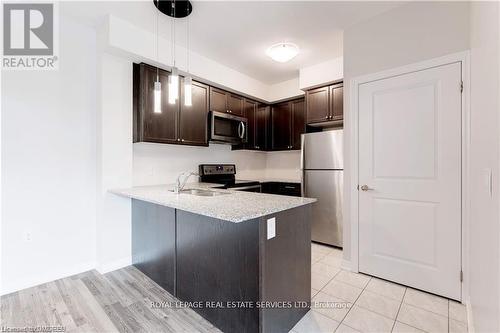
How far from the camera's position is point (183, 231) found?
1943 millimetres

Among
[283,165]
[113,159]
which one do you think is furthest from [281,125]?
[113,159]

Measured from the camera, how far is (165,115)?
2877 millimetres

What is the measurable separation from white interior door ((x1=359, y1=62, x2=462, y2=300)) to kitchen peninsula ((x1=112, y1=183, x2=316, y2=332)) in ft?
3.33

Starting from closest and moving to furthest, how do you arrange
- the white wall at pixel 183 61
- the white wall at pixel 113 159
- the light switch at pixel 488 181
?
the light switch at pixel 488 181, the white wall at pixel 183 61, the white wall at pixel 113 159

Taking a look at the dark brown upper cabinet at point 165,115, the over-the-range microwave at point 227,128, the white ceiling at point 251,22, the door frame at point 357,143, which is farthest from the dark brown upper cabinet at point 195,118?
the door frame at point 357,143

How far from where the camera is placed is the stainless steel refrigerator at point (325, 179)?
311 centimetres

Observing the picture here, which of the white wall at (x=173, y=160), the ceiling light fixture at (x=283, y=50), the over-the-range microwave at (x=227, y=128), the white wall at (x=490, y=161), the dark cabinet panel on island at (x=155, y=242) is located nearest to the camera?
the white wall at (x=490, y=161)

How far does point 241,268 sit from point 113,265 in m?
1.87

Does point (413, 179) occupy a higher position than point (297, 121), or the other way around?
point (297, 121)

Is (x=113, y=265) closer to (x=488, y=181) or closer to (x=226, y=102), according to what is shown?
(x=226, y=102)

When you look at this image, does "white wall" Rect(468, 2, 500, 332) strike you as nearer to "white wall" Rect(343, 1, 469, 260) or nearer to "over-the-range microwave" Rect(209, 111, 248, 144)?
"white wall" Rect(343, 1, 469, 260)

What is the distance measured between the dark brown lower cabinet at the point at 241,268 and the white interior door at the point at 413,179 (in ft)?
3.34

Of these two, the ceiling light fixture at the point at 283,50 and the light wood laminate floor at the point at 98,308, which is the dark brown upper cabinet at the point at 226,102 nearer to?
the ceiling light fixture at the point at 283,50

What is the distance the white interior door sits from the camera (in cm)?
203
